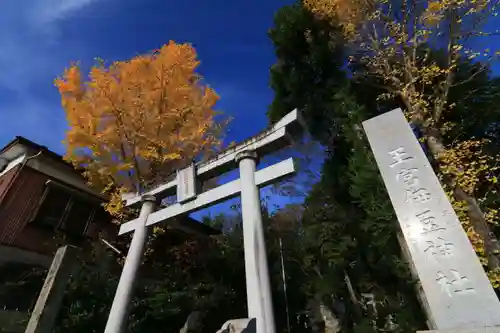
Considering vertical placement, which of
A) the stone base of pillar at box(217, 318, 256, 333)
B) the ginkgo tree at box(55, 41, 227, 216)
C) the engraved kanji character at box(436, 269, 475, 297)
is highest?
the ginkgo tree at box(55, 41, 227, 216)

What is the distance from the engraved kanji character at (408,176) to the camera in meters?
4.66

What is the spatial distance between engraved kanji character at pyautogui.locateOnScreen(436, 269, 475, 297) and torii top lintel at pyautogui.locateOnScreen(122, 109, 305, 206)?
385 centimetres

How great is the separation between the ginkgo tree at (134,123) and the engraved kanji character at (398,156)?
307 inches

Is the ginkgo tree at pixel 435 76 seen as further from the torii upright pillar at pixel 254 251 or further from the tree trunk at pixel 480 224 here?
the torii upright pillar at pixel 254 251

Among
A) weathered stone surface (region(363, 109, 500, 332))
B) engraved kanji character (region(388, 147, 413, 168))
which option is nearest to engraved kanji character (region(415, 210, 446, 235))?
weathered stone surface (region(363, 109, 500, 332))

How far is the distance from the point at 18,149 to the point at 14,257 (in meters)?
3.84

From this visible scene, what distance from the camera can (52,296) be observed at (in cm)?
472

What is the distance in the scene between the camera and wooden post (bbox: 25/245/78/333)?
4.48 m

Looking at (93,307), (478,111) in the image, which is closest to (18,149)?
(93,307)

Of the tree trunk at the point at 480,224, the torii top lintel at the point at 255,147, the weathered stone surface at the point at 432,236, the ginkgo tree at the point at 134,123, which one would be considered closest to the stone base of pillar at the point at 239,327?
the weathered stone surface at the point at 432,236

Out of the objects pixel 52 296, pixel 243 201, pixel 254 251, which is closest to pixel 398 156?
pixel 254 251

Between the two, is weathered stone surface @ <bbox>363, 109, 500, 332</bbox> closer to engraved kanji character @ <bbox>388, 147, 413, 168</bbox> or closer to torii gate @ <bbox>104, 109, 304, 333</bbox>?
engraved kanji character @ <bbox>388, 147, 413, 168</bbox>

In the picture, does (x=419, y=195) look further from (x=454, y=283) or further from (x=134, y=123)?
(x=134, y=123)

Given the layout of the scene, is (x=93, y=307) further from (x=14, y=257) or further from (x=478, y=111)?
(x=478, y=111)
